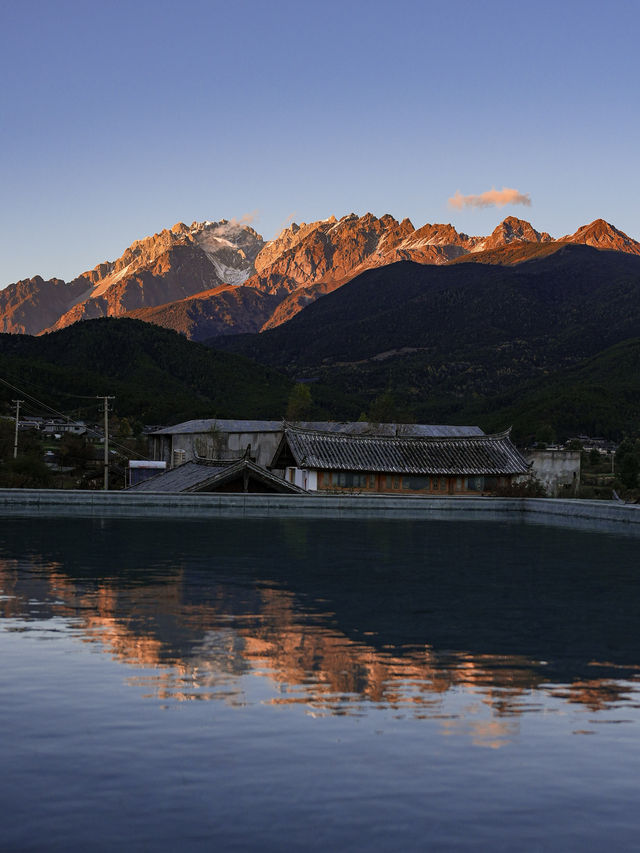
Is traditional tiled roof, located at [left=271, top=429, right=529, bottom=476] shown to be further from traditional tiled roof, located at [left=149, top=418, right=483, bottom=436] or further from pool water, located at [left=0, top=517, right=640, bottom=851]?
pool water, located at [left=0, top=517, right=640, bottom=851]

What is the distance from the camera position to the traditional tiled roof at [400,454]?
6481cm

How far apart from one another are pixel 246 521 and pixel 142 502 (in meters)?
5.52

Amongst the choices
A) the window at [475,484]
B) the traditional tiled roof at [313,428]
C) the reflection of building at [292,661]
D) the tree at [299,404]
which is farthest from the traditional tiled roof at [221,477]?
the tree at [299,404]

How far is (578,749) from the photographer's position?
404 inches

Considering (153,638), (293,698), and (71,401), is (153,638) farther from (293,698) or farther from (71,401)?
(71,401)

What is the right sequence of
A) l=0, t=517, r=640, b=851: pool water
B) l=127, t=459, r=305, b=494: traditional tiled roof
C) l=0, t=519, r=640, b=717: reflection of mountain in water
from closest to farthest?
l=0, t=517, r=640, b=851: pool water
l=0, t=519, r=640, b=717: reflection of mountain in water
l=127, t=459, r=305, b=494: traditional tiled roof

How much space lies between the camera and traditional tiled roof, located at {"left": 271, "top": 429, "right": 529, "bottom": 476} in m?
64.8

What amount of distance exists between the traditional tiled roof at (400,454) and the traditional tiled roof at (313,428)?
2117 centimetres

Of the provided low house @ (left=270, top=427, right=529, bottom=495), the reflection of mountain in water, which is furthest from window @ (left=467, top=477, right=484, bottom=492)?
the reflection of mountain in water

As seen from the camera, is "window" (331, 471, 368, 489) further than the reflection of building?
Yes

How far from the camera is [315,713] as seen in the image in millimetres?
11492

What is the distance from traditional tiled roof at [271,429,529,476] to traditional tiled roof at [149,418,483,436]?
21168 mm

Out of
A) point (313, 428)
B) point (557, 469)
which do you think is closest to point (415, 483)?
point (557, 469)

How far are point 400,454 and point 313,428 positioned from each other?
44647 millimetres
